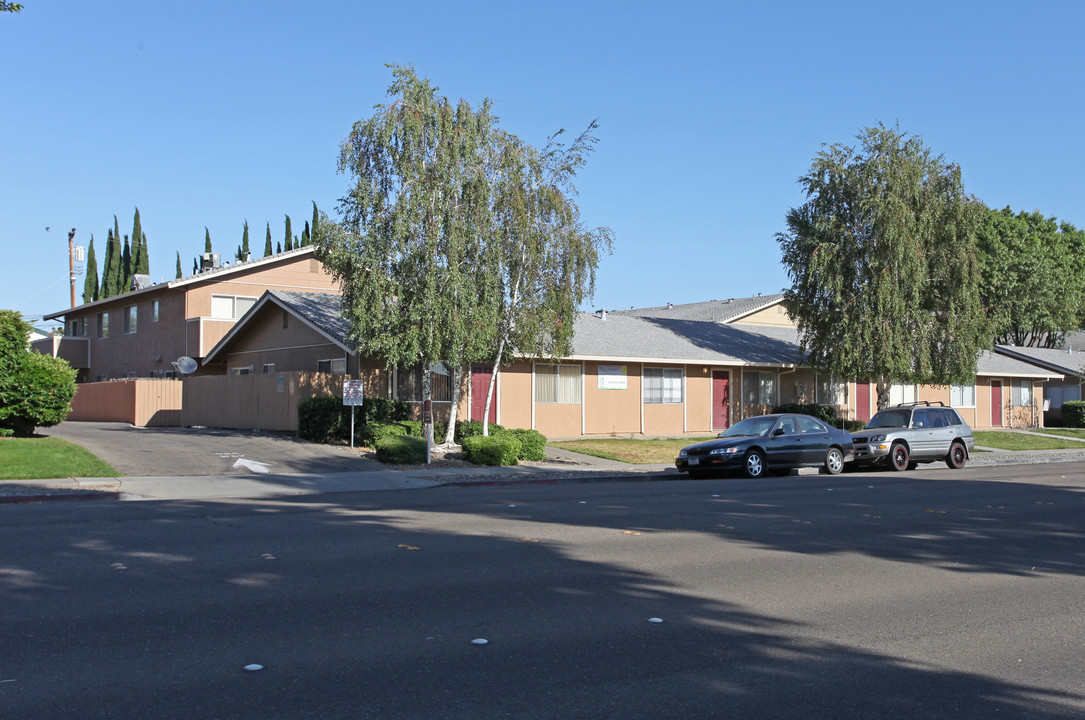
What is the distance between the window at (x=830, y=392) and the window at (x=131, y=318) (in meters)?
30.3

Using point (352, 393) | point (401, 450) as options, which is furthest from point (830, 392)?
point (352, 393)

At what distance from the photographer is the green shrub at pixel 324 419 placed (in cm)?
2433

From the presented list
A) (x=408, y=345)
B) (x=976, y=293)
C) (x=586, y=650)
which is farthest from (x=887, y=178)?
(x=586, y=650)

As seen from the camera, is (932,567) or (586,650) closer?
(586,650)

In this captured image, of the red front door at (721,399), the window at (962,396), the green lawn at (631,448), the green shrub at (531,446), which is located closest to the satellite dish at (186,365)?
the green lawn at (631,448)

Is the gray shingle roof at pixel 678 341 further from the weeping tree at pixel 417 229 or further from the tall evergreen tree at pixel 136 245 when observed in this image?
the tall evergreen tree at pixel 136 245

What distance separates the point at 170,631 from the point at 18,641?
0.94 meters

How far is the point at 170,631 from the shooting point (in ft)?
20.9

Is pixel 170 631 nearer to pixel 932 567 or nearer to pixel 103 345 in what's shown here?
pixel 932 567

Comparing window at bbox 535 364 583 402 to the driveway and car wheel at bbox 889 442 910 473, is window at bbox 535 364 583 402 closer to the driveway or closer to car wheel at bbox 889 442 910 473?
the driveway

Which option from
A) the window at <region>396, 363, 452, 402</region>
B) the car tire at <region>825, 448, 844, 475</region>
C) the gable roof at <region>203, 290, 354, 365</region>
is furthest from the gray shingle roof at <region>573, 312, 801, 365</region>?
the car tire at <region>825, 448, 844, 475</region>

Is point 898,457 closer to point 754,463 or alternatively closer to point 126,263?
point 754,463

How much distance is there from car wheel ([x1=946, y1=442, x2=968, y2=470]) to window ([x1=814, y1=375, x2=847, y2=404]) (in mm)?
13391

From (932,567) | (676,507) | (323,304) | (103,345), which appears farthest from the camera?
(103,345)
